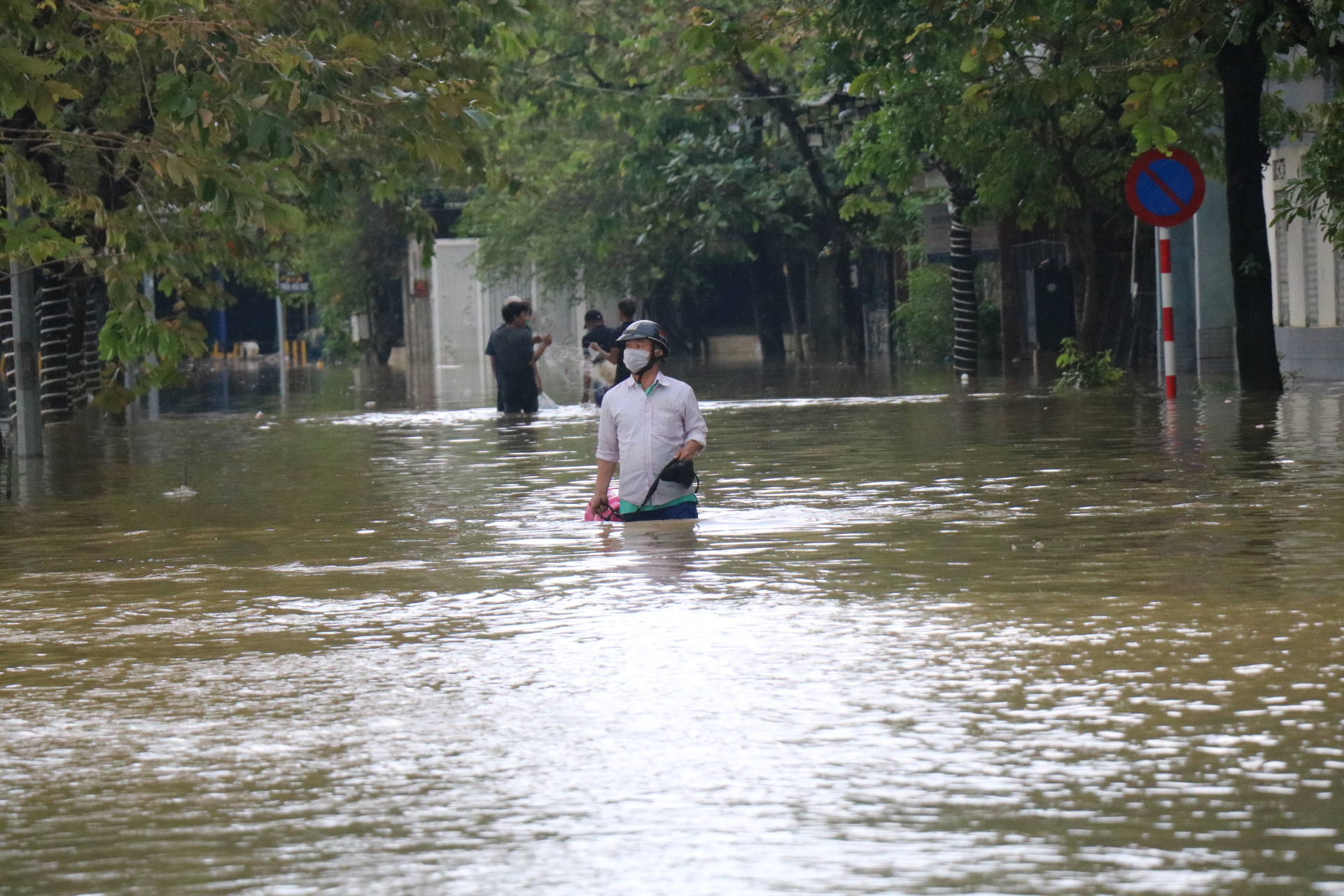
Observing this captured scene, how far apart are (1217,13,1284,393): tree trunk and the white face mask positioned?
14081 mm

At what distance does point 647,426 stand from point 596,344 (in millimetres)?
14782

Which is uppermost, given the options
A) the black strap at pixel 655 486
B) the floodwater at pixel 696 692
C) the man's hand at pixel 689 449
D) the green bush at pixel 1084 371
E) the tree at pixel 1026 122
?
the tree at pixel 1026 122

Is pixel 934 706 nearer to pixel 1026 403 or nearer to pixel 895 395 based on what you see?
pixel 1026 403

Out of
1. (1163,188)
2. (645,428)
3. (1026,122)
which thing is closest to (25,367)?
(645,428)

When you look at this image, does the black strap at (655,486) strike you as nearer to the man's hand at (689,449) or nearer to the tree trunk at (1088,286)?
the man's hand at (689,449)

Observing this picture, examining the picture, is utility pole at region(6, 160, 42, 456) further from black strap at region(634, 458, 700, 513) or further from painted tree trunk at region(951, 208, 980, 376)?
painted tree trunk at region(951, 208, 980, 376)

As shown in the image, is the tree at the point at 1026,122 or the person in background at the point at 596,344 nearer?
the tree at the point at 1026,122

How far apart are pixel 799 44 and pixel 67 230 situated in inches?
839

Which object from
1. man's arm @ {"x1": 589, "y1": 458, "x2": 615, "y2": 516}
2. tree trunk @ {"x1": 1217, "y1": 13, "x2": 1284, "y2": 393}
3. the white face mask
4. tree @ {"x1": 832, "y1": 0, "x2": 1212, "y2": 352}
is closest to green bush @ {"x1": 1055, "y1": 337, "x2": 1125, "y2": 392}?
tree @ {"x1": 832, "y1": 0, "x2": 1212, "y2": 352}

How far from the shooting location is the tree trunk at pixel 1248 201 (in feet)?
80.0

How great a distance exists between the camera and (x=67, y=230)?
23938mm

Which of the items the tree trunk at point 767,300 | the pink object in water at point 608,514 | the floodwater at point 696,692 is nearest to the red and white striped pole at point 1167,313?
the floodwater at point 696,692

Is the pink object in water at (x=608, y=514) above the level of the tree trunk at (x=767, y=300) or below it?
below

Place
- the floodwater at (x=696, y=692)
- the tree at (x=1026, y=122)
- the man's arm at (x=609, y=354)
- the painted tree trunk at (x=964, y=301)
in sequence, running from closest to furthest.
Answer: the floodwater at (x=696, y=692) → the man's arm at (x=609, y=354) → the tree at (x=1026, y=122) → the painted tree trunk at (x=964, y=301)
